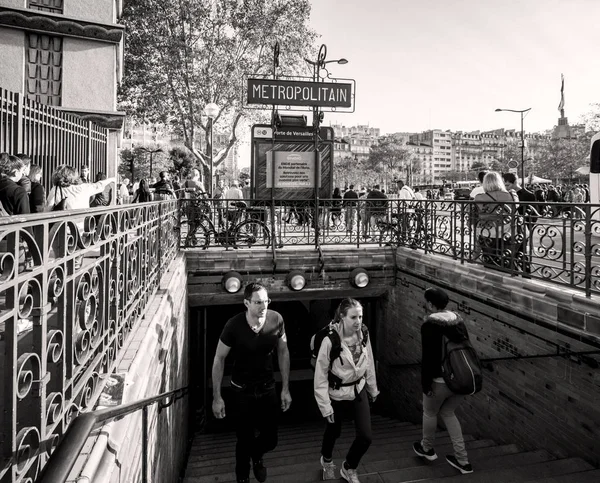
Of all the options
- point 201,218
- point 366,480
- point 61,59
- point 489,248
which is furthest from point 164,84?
point 366,480

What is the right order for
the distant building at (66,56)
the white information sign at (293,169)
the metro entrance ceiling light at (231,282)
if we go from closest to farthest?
the metro entrance ceiling light at (231,282), the white information sign at (293,169), the distant building at (66,56)

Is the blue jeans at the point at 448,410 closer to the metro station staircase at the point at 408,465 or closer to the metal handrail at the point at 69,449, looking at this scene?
the metro station staircase at the point at 408,465

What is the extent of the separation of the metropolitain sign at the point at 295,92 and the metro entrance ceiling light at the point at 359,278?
3519 mm

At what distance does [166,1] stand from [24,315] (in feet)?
74.4

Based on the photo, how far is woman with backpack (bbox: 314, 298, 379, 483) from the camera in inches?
177

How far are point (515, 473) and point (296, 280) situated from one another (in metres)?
5.79

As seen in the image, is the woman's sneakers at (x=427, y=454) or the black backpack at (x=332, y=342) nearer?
the black backpack at (x=332, y=342)

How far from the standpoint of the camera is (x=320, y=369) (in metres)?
4.48

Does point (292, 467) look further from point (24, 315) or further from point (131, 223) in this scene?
point (24, 315)

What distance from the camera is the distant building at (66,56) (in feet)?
39.6

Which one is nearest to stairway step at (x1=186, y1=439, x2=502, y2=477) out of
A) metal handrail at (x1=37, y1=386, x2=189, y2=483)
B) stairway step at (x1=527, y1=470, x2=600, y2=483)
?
stairway step at (x1=527, y1=470, x2=600, y2=483)

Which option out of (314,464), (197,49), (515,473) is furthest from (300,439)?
(197,49)

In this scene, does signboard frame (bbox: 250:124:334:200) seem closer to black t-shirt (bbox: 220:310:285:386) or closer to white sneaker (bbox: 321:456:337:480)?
black t-shirt (bbox: 220:310:285:386)

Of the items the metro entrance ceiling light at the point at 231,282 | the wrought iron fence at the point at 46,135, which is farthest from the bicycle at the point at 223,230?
the wrought iron fence at the point at 46,135
